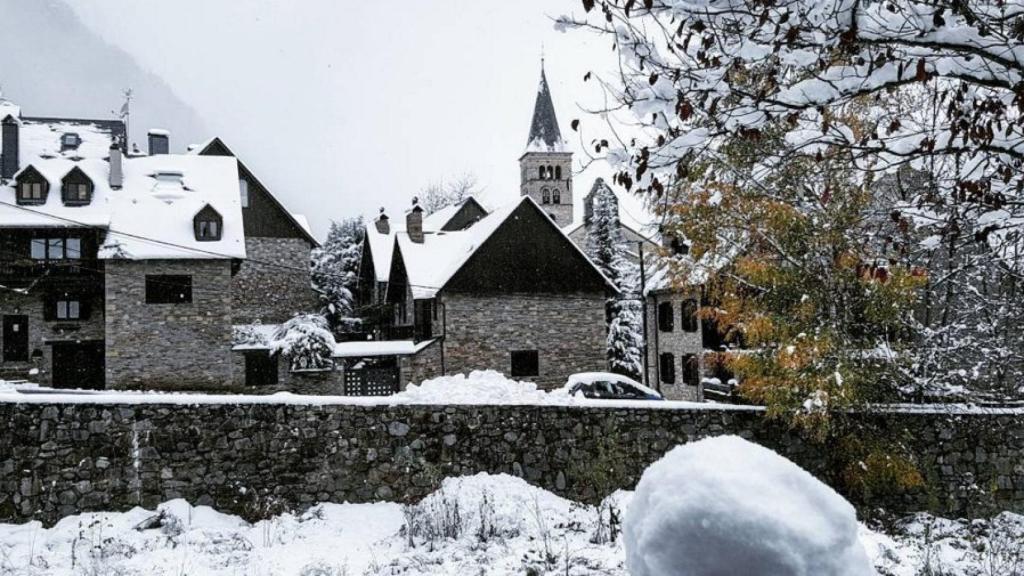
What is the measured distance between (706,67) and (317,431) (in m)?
8.18

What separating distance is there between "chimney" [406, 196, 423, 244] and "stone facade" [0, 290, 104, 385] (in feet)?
37.4

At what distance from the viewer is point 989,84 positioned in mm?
3803

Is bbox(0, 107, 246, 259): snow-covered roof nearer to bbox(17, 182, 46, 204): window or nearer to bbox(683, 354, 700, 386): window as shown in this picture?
bbox(17, 182, 46, 204): window

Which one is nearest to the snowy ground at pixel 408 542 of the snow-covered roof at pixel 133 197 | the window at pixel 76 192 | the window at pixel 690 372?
the window at pixel 690 372

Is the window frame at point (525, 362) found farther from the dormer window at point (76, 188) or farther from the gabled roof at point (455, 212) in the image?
the gabled roof at point (455, 212)

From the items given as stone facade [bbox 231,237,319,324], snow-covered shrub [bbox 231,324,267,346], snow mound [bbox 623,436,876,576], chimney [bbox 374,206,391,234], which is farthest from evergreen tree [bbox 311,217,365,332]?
snow mound [bbox 623,436,876,576]

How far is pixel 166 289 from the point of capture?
24.2 meters

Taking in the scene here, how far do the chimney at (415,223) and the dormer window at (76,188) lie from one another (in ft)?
37.2

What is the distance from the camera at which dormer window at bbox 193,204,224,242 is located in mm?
24812

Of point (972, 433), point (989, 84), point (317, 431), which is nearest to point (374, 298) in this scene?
point (317, 431)

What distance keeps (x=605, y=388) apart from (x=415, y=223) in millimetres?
12150

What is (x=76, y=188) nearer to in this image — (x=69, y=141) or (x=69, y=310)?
(x=69, y=310)

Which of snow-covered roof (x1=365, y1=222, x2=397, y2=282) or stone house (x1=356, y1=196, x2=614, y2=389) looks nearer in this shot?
stone house (x1=356, y1=196, x2=614, y2=389)

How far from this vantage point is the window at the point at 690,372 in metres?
25.1
